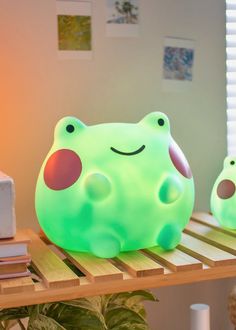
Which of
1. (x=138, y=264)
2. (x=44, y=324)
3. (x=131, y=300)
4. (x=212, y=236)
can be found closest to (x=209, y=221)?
(x=212, y=236)

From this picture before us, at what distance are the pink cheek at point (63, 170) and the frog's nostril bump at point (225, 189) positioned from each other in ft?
1.33

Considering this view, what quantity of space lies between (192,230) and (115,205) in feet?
1.21

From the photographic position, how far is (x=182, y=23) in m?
1.69

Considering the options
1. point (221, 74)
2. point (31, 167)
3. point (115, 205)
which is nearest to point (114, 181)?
point (115, 205)

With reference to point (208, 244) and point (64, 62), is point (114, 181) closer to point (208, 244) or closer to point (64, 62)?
point (208, 244)

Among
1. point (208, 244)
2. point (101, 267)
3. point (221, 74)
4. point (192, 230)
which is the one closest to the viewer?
point (101, 267)

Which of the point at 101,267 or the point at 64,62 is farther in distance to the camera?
the point at 64,62

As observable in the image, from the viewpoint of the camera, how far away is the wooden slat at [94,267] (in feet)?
3.68

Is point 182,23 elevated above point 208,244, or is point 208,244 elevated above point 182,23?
point 182,23

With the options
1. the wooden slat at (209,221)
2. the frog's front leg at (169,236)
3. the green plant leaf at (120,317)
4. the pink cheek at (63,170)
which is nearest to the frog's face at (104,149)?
the pink cheek at (63,170)

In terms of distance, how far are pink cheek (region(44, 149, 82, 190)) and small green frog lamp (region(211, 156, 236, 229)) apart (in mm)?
408

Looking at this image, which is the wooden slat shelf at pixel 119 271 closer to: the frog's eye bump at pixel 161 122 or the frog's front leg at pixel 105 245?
the frog's front leg at pixel 105 245

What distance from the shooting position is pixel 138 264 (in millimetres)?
1192

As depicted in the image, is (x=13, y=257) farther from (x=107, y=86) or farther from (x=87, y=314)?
(x=107, y=86)
